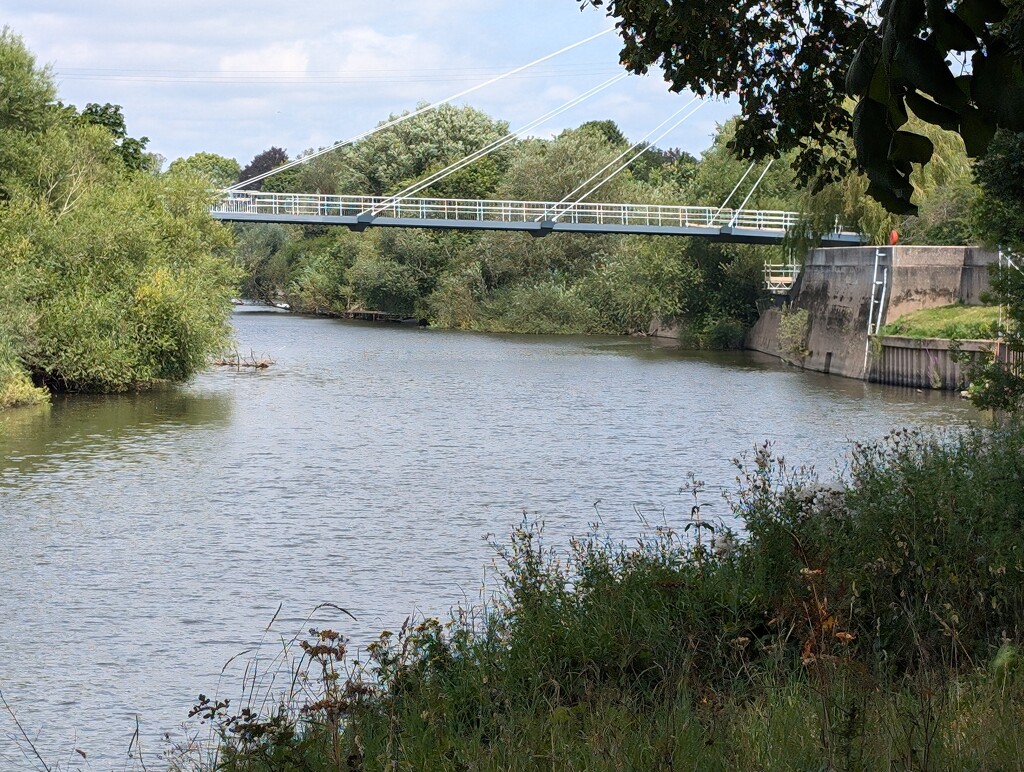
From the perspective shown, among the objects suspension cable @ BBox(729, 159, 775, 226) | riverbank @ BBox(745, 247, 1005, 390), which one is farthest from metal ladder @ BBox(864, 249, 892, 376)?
suspension cable @ BBox(729, 159, 775, 226)

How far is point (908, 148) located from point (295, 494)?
14.6m

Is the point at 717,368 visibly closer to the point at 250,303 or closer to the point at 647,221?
the point at 647,221

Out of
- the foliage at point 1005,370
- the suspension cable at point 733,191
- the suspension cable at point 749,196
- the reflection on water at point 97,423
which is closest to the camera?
the foliage at point 1005,370

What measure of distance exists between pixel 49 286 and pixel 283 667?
1863cm

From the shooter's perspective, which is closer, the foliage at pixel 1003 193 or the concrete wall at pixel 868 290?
the foliage at pixel 1003 193

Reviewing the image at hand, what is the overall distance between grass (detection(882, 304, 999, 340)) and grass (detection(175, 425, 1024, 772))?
21624 millimetres

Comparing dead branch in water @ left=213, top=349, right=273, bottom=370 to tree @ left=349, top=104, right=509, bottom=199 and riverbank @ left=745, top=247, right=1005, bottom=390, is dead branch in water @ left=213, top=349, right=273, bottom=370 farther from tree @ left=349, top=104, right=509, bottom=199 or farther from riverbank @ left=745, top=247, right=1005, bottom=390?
tree @ left=349, top=104, right=509, bottom=199

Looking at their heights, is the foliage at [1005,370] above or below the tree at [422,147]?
below

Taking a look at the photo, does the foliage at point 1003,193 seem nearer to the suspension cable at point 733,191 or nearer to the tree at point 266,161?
the suspension cable at point 733,191

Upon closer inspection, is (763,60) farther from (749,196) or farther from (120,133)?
(749,196)

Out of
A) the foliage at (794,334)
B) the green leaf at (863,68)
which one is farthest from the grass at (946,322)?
the green leaf at (863,68)

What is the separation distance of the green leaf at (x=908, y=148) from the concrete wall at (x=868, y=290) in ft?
102

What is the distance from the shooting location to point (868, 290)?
1342 inches

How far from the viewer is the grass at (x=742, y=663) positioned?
12.2ft
